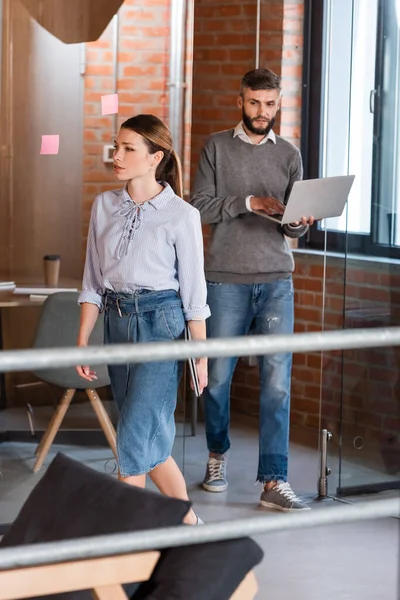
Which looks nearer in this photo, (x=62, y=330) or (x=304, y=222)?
(x=304, y=222)

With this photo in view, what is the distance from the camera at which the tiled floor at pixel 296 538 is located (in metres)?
3.49

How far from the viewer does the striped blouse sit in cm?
337

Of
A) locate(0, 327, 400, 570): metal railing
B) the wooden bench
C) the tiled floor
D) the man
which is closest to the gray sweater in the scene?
the man

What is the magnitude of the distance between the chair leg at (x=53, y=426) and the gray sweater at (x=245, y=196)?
730 millimetres

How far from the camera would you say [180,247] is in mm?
3418

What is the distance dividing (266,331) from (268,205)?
0.50 metres

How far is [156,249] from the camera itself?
339 cm

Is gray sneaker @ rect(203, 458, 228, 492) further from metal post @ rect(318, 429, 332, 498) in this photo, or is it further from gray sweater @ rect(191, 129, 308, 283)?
gray sweater @ rect(191, 129, 308, 283)

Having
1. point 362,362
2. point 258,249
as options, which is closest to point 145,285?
point 258,249

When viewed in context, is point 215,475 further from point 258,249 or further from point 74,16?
point 74,16

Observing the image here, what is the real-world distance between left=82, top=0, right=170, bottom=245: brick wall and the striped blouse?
99 cm

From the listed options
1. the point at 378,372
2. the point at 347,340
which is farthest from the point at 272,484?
the point at 347,340

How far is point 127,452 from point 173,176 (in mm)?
886

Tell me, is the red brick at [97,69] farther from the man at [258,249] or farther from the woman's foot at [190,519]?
the woman's foot at [190,519]
